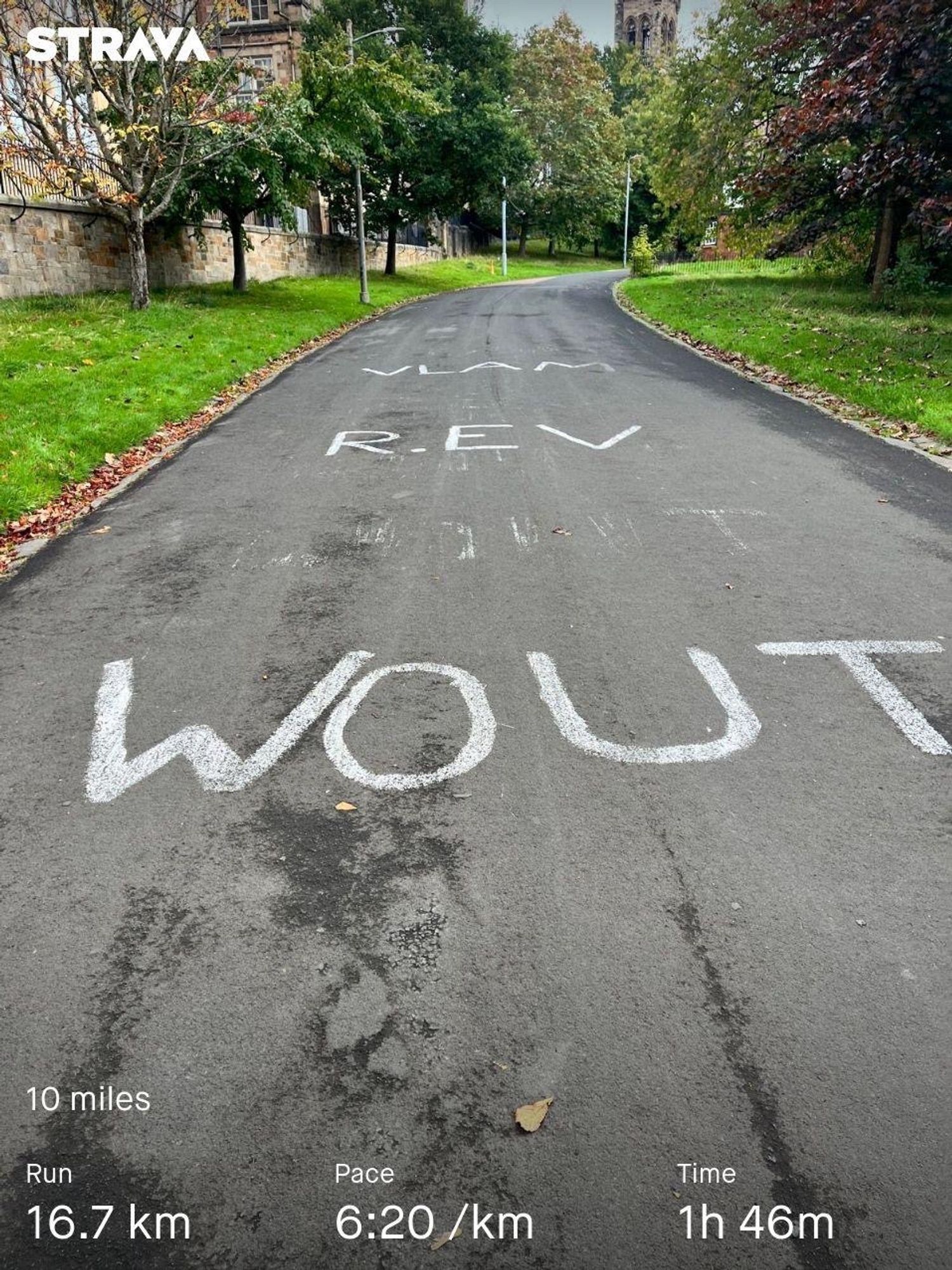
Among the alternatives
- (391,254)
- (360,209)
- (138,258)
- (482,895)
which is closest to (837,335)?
(138,258)

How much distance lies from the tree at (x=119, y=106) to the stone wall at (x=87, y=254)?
1146 millimetres

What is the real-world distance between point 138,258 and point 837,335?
564 inches

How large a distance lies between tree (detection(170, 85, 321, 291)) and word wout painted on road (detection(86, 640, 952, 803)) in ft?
56.4

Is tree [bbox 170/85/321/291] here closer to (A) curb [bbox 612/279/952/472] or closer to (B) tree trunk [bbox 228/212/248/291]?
(B) tree trunk [bbox 228/212/248/291]

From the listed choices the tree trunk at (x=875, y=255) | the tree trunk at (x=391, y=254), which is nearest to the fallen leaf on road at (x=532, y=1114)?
the tree trunk at (x=875, y=255)

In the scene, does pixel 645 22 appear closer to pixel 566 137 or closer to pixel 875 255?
pixel 566 137

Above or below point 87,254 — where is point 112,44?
above

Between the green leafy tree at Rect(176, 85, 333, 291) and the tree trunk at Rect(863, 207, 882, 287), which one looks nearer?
the green leafy tree at Rect(176, 85, 333, 291)

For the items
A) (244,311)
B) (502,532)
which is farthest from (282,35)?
(502,532)

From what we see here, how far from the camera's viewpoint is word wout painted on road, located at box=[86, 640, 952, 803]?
395 cm

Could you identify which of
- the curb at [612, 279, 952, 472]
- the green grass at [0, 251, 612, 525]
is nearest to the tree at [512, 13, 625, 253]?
the green grass at [0, 251, 612, 525]

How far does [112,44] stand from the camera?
16.3 meters

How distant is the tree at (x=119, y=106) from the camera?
52.1 feet

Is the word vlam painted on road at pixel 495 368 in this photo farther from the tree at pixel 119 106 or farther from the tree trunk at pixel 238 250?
the tree trunk at pixel 238 250
